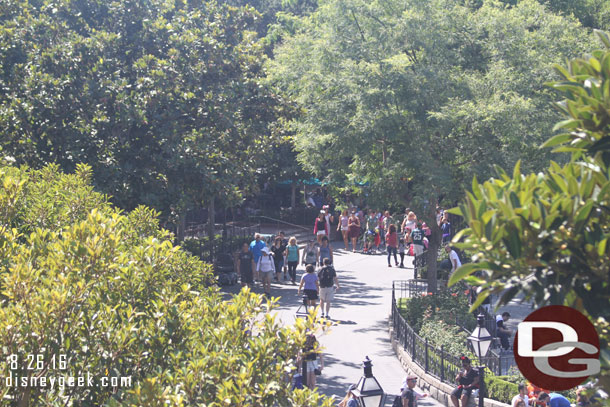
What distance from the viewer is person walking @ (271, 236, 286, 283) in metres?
21.9

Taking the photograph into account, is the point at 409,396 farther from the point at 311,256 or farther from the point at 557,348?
the point at 311,256

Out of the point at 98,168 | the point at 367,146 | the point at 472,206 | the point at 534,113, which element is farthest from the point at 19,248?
the point at 534,113

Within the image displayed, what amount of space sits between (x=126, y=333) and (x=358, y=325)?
12678mm

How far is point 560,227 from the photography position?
3.29 meters

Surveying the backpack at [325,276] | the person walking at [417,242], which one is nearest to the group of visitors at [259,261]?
the backpack at [325,276]

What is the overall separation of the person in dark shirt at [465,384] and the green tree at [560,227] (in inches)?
330

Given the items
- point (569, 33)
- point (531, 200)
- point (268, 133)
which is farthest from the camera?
point (268, 133)

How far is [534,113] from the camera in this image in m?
15.8

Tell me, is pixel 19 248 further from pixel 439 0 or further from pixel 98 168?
pixel 439 0

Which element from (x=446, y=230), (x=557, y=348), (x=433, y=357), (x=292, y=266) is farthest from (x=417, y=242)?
(x=557, y=348)

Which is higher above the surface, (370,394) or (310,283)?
(310,283)

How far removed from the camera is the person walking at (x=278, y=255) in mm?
21938

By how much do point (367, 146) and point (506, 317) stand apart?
17.2 ft

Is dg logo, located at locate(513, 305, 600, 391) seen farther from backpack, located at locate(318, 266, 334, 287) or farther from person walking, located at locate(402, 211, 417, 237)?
person walking, located at locate(402, 211, 417, 237)
